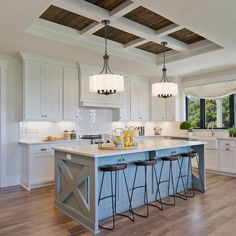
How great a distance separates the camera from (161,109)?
23.2 ft

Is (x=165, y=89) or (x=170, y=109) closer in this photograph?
(x=165, y=89)

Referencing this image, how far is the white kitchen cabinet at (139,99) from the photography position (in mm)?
6738

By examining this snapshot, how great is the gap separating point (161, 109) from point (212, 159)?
2.09 meters

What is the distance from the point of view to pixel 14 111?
16.0ft

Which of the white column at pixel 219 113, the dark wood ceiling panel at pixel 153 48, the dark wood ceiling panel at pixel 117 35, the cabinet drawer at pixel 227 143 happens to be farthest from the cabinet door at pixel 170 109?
the dark wood ceiling panel at pixel 117 35

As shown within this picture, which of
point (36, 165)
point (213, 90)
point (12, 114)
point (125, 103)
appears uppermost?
point (213, 90)

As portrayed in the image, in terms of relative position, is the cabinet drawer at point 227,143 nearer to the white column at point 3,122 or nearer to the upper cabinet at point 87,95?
the upper cabinet at point 87,95

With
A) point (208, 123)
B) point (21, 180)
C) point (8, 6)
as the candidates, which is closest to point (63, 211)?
point (21, 180)

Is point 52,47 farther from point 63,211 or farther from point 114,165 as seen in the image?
point 63,211

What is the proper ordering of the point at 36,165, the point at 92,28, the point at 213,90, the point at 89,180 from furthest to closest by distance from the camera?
the point at 213,90 < the point at 36,165 < the point at 92,28 < the point at 89,180

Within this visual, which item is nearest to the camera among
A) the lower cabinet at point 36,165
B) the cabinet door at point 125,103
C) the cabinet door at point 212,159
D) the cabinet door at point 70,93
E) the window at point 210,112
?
the lower cabinet at point 36,165

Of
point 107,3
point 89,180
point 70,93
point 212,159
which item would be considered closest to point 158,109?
point 212,159

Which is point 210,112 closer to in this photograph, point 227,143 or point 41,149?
point 227,143

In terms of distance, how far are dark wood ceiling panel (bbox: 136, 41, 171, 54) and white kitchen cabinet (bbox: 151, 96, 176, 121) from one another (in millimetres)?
2007
